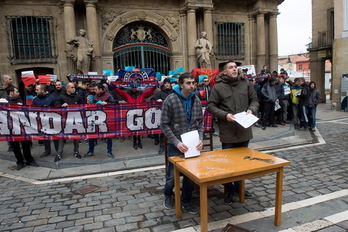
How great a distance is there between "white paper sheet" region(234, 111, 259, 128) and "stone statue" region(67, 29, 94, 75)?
989 cm

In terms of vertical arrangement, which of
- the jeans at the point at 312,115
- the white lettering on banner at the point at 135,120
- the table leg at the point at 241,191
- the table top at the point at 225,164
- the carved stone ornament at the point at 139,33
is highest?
the carved stone ornament at the point at 139,33

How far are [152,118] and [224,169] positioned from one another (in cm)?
438

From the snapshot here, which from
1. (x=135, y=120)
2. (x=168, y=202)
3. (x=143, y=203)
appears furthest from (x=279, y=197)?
(x=135, y=120)

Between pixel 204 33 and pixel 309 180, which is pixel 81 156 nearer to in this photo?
pixel 309 180

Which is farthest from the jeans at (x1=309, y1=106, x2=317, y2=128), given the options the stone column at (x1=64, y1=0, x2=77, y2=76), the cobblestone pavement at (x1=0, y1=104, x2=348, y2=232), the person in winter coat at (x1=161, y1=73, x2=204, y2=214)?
the stone column at (x1=64, y1=0, x2=77, y2=76)

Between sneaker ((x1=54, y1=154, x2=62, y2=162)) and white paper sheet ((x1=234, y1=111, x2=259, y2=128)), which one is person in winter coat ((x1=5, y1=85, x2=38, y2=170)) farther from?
white paper sheet ((x1=234, y1=111, x2=259, y2=128))

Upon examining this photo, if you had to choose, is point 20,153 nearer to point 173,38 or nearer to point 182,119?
point 182,119

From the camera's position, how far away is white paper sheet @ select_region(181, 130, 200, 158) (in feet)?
12.4

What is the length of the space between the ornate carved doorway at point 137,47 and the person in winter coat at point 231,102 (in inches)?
422

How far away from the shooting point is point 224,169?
10.6ft

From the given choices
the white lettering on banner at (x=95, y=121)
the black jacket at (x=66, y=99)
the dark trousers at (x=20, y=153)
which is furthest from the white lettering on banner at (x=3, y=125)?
the white lettering on banner at (x=95, y=121)

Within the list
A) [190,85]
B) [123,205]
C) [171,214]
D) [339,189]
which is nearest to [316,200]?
[339,189]

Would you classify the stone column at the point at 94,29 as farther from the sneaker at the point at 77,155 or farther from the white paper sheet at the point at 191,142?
the white paper sheet at the point at 191,142

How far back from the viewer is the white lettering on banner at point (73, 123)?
6.86 metres
